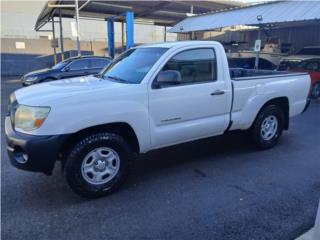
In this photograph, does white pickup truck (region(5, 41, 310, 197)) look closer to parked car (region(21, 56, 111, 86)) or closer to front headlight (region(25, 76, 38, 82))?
parked car (region(21, 56, 111, 86))

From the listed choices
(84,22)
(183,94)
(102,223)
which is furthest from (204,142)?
(84,22)

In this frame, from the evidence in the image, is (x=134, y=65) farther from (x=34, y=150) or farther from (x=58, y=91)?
(x=34, y=150)

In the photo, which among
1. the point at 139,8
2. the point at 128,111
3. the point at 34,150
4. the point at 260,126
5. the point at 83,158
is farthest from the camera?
the point at 139,8

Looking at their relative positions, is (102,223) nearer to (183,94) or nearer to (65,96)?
(65,96)

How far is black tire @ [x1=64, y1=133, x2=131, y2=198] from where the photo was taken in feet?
11.0

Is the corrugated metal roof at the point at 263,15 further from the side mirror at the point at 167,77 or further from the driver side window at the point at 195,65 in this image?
the side mirror at the point at 167,77

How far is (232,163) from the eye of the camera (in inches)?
183

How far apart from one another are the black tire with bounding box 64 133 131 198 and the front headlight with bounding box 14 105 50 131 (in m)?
0.50

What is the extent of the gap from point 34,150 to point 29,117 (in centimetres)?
39

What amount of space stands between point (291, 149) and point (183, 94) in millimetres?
2600

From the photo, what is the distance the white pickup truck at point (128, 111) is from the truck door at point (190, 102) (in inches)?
0.5

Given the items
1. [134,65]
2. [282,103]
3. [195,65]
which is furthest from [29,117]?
[282,103]

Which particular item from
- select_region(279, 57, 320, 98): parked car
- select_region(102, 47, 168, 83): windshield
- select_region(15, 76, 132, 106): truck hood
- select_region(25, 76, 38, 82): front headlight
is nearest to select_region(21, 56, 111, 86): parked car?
select_region(25, 76, 38, 82): front headlight

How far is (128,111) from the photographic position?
3.56 meters
